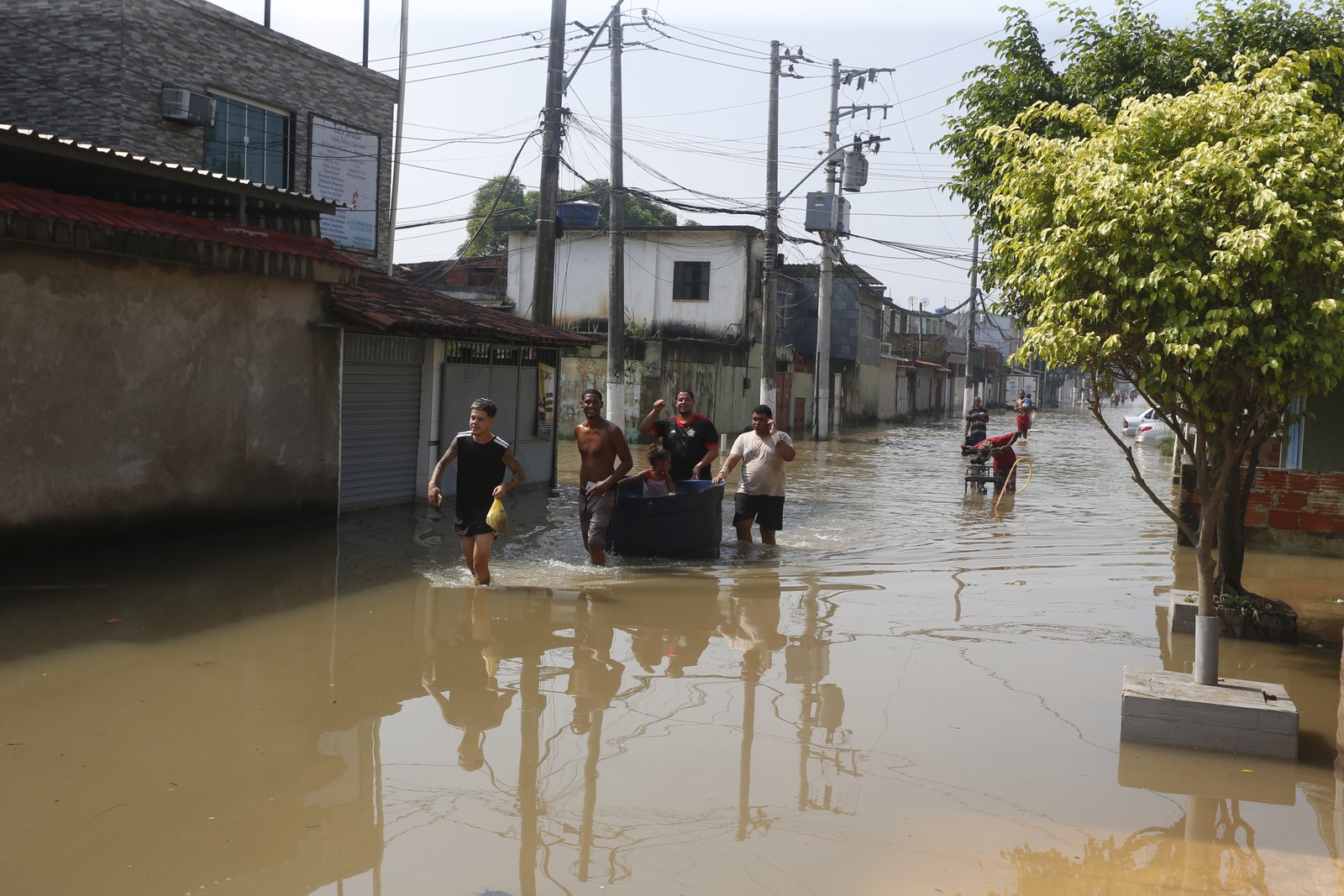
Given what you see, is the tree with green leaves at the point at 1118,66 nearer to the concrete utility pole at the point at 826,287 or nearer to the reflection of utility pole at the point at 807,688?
the reflection of utility pole at the point at 807,688

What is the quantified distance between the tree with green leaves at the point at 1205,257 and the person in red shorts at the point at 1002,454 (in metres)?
12.6

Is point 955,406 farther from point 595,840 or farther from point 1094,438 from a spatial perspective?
point 595,840

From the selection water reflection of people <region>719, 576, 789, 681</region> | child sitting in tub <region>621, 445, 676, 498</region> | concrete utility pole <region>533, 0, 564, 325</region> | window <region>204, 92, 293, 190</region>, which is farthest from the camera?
concrete utility pole <region>533, 0, 564, 325</region>

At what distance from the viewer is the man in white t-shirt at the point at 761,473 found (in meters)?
12.5

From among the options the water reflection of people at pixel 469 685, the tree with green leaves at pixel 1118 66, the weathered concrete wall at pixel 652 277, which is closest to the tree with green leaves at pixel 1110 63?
the tree with green leaves at pixel 1118 66

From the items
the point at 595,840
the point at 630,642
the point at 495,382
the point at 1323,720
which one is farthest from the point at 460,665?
the point at 495,382

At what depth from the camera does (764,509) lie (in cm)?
1285

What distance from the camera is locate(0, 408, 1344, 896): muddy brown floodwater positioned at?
4809 millimetres

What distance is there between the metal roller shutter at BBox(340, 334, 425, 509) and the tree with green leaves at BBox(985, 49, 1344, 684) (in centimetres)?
987

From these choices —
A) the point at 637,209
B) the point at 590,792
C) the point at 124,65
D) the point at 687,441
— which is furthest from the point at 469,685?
the point at 637,209

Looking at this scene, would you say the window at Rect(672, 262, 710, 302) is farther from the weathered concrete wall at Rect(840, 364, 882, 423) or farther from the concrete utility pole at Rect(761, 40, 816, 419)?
the weathered concrete wall at Rect(840, 364, 882, 423)

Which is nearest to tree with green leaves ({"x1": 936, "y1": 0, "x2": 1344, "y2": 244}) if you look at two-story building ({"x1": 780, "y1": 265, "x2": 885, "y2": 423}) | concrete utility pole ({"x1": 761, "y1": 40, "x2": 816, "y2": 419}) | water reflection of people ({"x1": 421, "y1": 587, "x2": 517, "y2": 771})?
water reflection of people ({"x1": 421, "y1": 587, "x2": 517, "y2": 771})

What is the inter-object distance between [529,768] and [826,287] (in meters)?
30.4

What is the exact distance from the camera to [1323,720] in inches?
279
